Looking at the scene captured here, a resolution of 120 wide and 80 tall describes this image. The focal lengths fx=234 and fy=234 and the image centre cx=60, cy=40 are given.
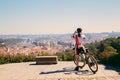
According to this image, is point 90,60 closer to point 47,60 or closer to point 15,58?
point 47,60

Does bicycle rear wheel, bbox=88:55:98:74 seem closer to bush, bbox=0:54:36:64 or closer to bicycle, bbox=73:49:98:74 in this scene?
bicycle, bbox=73:49:98:74

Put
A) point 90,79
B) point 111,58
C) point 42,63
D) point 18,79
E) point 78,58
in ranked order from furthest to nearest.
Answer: point 42,63 < point 111,58 < point 78,58 < point 18,79 < point 90,79

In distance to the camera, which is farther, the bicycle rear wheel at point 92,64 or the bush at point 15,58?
the bush at point 15,58

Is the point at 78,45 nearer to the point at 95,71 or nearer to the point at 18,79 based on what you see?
the point at 95,71

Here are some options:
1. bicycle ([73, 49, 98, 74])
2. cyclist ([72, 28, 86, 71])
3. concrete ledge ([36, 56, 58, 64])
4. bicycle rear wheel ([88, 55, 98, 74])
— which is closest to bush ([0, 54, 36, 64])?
concrete ledge ([36, 56, 58, 64])

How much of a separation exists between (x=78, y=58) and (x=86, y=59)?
A: 89 cm

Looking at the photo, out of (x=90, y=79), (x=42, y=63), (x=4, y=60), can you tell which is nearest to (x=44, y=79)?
(x=90, y=79)

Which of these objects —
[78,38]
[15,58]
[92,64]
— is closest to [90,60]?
[92,64]

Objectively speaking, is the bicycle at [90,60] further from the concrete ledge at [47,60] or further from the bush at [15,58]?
the bush at [15,58]

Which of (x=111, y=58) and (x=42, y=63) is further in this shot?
(x=42, y=63)

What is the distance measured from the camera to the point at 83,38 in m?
10.2

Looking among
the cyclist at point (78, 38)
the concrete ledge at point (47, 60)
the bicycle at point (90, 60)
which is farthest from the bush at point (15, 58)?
the bicycle at point (90, 60)

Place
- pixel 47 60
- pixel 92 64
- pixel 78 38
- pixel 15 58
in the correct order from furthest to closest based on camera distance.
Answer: pixel 15 58, pixel 47 60, pixel 78 38, pixel 92 64

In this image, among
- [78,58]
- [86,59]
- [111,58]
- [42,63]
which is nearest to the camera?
[86,59]
